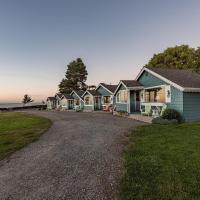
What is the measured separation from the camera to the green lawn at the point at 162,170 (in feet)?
16.7

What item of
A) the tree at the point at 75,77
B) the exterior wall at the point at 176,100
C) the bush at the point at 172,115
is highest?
the tree at the point at 75,77

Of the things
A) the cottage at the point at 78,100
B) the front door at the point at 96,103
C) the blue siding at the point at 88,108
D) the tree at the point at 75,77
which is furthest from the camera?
the tree at the point at 75,77

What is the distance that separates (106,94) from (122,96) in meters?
9.81

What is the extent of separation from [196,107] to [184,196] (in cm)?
1546

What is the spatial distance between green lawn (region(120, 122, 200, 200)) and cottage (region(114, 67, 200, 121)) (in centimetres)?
839

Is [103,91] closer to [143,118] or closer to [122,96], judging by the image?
[122,96]

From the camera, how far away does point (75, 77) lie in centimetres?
7319

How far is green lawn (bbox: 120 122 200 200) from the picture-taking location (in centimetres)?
510

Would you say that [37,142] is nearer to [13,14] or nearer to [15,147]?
[15,147]

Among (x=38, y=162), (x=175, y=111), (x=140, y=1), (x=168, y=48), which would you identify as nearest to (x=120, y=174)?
(x=38, y=162)

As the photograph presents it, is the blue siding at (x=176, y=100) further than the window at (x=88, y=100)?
No

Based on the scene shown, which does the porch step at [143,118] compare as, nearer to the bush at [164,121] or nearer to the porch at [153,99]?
the bush at [164,121]

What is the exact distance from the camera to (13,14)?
85.0ft

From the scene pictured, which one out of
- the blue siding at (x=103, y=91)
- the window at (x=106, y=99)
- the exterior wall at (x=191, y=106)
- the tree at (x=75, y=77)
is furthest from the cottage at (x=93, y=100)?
the tree at (x=75, y=77)
